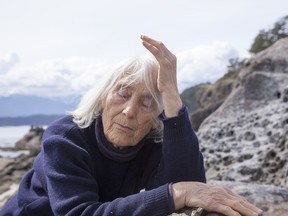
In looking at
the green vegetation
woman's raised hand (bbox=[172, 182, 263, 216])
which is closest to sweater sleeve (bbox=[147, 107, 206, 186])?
woman's raised hand (bbox=[172, 182, 263, 216])

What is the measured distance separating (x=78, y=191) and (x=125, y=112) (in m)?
0.62

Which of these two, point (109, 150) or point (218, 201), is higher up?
point (109, 150)

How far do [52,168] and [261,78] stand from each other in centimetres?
658

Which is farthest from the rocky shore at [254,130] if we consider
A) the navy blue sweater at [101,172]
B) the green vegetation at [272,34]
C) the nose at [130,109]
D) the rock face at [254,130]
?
the green vegetation at [272,34]

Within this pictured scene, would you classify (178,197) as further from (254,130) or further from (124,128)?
(254,130)

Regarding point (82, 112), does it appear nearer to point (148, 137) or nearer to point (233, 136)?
point (148, 137)

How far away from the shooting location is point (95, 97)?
334 centimetres

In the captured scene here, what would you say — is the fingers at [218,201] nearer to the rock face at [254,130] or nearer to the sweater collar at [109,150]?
the sweater collar at [109,150]

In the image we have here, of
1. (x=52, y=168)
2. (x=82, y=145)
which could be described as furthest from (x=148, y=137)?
(x=52, y=168)

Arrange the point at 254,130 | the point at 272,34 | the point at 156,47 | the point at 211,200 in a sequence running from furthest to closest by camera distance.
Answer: the point at 272,34 < the point at 254,130 < the point at 156,47 < the point at 211,200

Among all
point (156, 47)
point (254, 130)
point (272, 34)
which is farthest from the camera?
point (272, 34)

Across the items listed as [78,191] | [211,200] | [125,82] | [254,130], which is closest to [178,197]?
[211,200]

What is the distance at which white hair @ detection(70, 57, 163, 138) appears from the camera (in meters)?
3.24

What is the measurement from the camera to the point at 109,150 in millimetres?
3234
